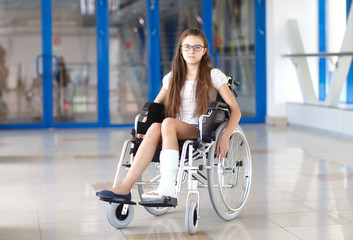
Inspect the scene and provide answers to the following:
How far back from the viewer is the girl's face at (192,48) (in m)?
3.66

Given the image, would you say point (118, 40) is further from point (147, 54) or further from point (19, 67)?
point (19, 67)

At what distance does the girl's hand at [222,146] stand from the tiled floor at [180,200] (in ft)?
1.24

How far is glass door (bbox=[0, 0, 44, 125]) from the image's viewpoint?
30.3ft

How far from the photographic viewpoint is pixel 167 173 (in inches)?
129

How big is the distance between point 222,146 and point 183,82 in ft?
→ 1.50

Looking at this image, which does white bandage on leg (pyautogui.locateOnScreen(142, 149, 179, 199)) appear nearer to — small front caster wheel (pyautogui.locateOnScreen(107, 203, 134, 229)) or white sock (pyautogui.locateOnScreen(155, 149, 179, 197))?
white sock (pyautogui.locateOnScreen(155, 149, 179, 197))

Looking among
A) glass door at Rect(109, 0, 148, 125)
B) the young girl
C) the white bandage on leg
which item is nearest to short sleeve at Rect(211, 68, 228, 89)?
the young girl

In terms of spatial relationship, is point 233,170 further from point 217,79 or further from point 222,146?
point 217,79

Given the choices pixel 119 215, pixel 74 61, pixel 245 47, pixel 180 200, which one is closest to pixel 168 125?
pixel 119 215

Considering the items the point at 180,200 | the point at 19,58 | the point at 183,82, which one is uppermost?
the point at 19,58

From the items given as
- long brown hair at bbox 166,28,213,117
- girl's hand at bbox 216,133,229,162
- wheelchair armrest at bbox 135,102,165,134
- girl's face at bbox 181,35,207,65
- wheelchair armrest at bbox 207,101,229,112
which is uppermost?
girl's face at bbox 181,35,207,65

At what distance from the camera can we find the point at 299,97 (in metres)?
9.52

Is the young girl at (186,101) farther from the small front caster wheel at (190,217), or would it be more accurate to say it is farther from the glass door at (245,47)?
the glass door at (245,47)

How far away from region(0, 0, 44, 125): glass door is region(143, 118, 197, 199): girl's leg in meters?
6.24
